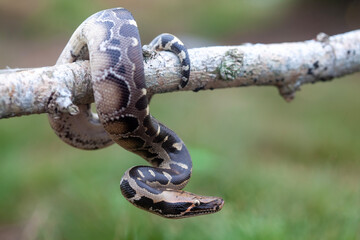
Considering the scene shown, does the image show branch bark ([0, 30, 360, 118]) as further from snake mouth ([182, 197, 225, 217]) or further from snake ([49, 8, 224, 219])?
snake mouth ([182, 197, 225, 217])

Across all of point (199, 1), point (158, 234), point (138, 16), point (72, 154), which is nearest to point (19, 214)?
point (72, 154)

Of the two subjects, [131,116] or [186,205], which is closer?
[131,116]

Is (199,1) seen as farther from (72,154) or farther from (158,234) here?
(158,234)

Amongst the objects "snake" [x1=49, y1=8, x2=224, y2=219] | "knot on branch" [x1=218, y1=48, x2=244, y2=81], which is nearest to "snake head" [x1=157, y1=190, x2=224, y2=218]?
"snake" [x1=49, y1=8, x2=224, y2=219]

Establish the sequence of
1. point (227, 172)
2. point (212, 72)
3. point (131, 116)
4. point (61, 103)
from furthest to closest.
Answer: point (227, 172), point (212, 72), point (131, 116), point (61, 103)

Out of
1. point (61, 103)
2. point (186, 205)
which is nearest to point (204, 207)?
point (186, 205)

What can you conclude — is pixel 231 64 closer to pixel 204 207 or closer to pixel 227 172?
pixel 204 207
